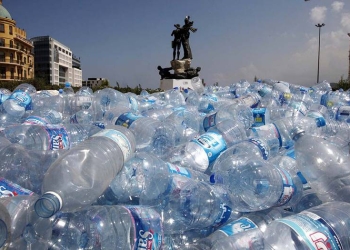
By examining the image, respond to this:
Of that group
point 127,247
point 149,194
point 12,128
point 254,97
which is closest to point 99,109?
point 12,128

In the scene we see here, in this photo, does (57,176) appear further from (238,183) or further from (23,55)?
(23,55)

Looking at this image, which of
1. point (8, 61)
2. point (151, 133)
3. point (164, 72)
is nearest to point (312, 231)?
point (151, 133)

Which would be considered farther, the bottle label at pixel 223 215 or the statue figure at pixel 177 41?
the statue figure at pixel 177 41

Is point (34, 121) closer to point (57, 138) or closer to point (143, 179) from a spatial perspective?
point (57, 138)

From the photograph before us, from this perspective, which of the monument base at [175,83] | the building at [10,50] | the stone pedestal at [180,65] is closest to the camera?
the monument base at [175,83]

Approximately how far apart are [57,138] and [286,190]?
1660 millimetres

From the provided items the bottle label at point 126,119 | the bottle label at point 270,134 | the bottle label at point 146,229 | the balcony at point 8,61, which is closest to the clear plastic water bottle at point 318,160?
the bottle label at point 270,134

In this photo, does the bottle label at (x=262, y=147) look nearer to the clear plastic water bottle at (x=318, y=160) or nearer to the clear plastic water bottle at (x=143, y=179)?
the clear plastic water bottle at (x=318, y=160)

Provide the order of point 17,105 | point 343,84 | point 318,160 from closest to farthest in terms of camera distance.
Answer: point 318,160, point 17,105, point 343,84

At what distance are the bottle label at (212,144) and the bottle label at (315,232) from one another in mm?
987

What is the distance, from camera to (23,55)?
46.9 meters

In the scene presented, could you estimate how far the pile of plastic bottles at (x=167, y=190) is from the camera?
148 cm

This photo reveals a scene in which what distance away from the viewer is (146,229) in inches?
57.5

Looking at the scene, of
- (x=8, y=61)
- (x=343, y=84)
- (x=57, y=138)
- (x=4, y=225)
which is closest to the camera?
(x=4, y=225)
